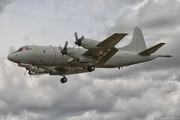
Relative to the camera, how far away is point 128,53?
3098 cm

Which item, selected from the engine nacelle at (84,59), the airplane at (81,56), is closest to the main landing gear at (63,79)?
the airplane at (81,56)

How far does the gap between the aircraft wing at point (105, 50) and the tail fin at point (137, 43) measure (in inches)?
205

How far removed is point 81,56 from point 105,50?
2779 millimetres

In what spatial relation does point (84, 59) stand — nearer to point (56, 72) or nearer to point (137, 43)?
point (56, 72)

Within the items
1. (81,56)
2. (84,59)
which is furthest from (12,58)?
(84,59)

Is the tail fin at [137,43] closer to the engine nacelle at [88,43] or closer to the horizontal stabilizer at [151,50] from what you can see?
the horizontal stabilizer at [151,50]

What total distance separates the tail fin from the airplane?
1094mm

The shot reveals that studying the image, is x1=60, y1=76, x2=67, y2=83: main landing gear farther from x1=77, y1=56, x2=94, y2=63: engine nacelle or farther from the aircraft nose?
the aircraft nose

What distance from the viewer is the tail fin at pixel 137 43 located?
107ft

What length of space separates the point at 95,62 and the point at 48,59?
5.57m

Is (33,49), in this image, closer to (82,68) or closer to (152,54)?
(82,68)

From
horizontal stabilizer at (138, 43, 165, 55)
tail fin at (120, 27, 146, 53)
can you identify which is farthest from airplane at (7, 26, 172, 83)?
tail fin at (120, 27, 146, 53)

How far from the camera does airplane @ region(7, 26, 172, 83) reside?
24938 millimetres

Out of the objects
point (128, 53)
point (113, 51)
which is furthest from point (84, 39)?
point (128, 53)
